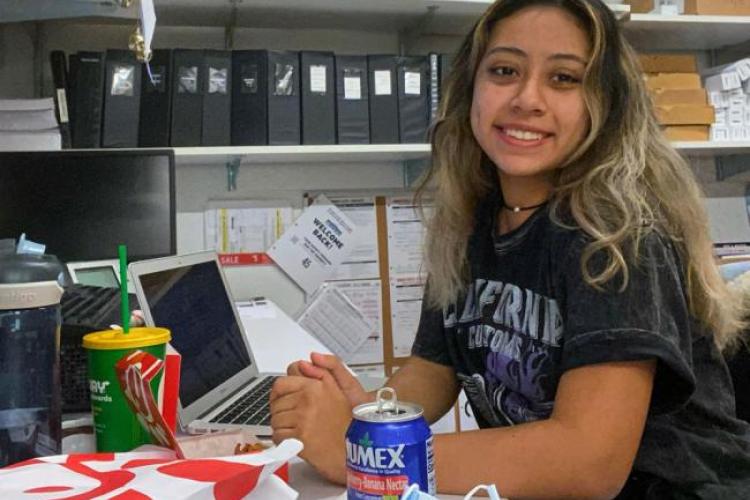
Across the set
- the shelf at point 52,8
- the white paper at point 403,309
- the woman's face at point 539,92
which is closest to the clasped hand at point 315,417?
the woman's face at point 539,92

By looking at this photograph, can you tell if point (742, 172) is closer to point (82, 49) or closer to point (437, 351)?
point (437, 351)

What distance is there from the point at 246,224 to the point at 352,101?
569 millimetres

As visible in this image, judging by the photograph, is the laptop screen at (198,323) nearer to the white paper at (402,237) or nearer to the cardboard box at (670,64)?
the white paper at (402,237)

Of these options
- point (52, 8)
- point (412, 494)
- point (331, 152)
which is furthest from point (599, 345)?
point (331, 152)

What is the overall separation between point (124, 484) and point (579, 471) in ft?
1.53

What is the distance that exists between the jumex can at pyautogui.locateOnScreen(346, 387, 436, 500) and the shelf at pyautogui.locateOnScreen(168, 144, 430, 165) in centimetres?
144

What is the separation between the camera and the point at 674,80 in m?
2.24

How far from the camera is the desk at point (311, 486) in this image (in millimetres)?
707

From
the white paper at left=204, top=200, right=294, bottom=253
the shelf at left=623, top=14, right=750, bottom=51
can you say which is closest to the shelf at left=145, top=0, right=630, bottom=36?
the shelf at left=623, top=14, right=750, bottom=51

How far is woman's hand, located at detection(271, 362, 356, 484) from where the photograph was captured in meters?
0.73

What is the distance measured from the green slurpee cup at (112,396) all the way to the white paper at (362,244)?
1623mm

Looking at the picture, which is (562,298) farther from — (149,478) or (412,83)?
(412,83)

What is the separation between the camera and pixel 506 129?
3.47 feet

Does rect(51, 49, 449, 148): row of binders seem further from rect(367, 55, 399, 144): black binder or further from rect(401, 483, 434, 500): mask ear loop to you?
rect(401, 483, 434, 500): mask ear loop
